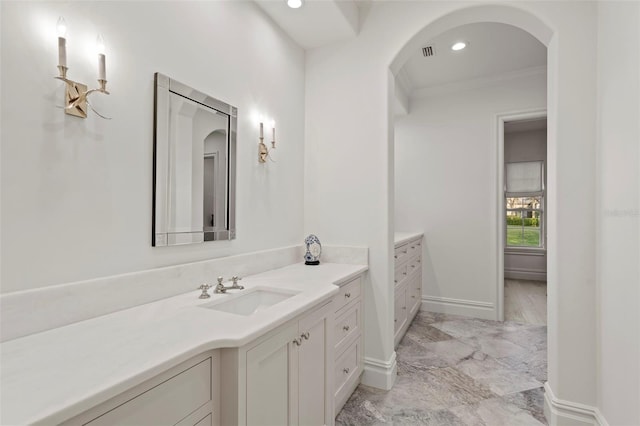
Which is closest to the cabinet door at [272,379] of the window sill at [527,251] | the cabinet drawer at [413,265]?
the cabinet drawer at [413,265]

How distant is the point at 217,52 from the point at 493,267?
359cm

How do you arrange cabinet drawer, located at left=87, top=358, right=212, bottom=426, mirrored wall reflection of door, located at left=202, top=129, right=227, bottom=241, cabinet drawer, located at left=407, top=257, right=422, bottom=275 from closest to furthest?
1. cabinet drawer, located at left=87, top=358, right=212, bottom=426
2. mirrored wall reflection of door, located at left=202, top=129, right=227, bottom=241
3. cabinet drawer, located at left=407, top=257, right=422, bottom=275

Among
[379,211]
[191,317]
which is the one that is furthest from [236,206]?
[379,211]

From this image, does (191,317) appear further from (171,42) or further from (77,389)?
(171,42)

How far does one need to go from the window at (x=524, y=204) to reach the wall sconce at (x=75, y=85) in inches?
252

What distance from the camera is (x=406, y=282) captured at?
10.7 feet

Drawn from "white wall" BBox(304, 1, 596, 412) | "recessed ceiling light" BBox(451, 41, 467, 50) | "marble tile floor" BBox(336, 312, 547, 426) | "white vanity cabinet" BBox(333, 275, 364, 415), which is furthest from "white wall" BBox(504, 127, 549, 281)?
"white vanity cabinet" BBox(333, 275, 364, 415)

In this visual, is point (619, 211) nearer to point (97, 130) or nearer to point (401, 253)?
point (401, 253)

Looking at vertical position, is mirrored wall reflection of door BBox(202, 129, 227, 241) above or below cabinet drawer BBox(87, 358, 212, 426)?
above

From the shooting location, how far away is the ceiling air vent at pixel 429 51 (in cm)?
306

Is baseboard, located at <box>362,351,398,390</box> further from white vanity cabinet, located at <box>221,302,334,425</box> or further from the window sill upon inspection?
the window sill

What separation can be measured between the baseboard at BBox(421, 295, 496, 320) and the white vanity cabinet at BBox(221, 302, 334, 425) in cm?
275

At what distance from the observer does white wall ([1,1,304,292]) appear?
102 centimetres

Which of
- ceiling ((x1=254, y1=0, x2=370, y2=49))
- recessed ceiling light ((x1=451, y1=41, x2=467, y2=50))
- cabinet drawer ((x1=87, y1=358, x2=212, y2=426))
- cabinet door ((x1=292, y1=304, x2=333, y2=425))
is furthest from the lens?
recessed ceiling light ((x1=451, y1=41, x2=467, y2=50))
